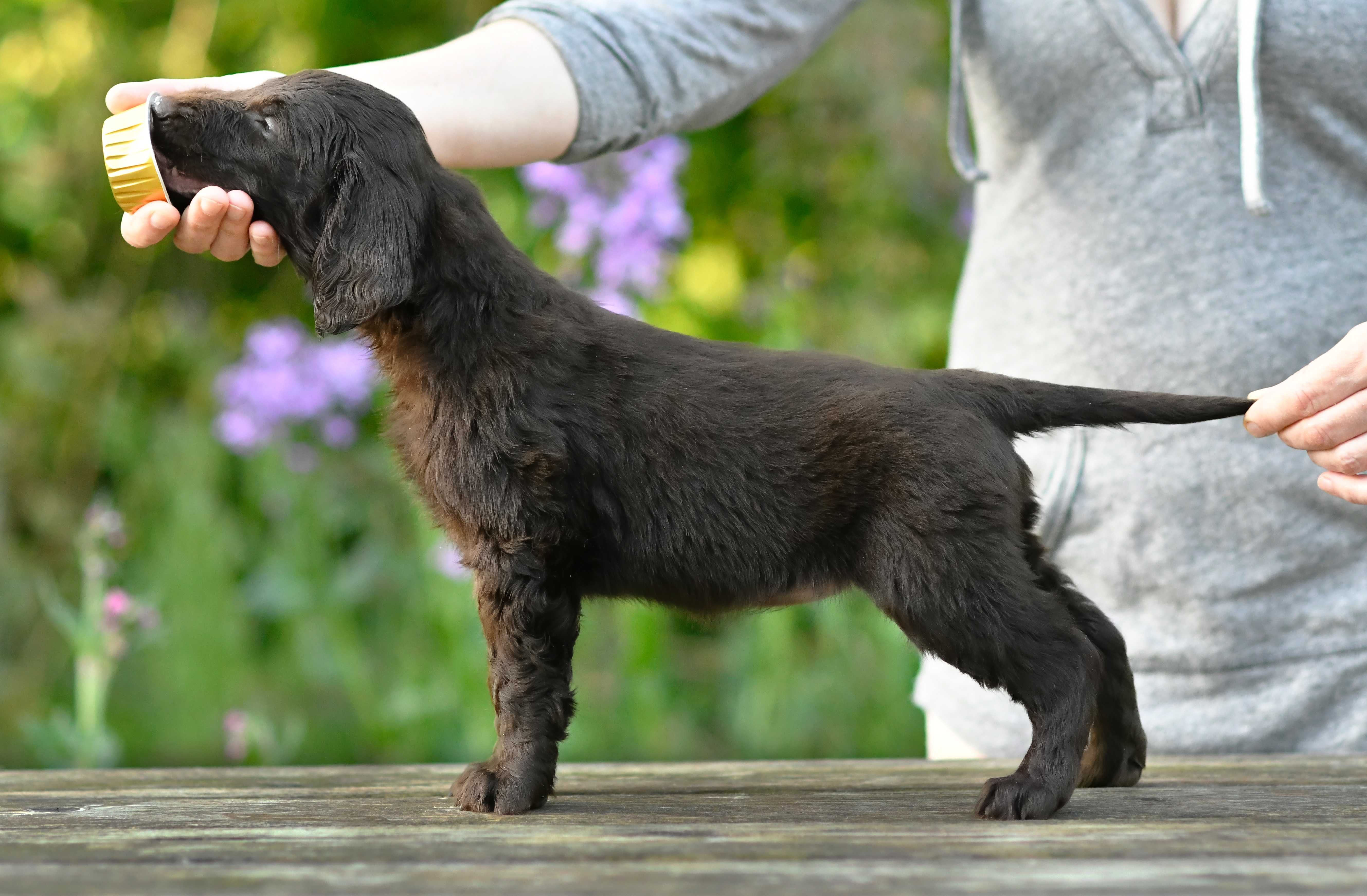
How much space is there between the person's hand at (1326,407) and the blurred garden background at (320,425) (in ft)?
6.41

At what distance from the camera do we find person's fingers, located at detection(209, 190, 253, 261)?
1.89m

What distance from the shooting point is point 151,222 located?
1.91 m

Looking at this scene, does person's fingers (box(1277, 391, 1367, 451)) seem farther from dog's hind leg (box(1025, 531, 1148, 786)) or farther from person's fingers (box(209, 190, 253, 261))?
person's fingers (box(209, 190, 253, 261))

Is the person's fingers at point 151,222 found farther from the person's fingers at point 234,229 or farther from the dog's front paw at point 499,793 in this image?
the dog's front paw at point 499,793

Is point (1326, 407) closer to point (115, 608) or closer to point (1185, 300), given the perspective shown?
point (1185, 300)

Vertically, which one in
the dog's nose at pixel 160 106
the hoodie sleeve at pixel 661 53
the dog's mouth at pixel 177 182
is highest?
the hoodie sleeve at pixel 661 53

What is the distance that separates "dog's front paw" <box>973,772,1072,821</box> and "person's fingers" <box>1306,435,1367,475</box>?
2.31ft

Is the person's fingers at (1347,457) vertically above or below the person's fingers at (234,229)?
above

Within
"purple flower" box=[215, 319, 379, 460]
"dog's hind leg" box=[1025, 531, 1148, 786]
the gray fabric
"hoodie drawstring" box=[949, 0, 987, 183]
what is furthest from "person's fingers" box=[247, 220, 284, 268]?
"purple flower" box=[215, 319, 379, 460]

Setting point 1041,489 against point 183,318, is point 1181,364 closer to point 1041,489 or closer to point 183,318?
point 1041,489

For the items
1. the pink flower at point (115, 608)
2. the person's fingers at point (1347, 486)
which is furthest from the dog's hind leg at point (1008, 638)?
the pink flower at point (115, 608)

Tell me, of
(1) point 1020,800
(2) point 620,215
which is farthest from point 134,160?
(2) point 620,215

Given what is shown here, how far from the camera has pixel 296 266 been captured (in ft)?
6.47

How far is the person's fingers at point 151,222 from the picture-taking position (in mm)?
1910
